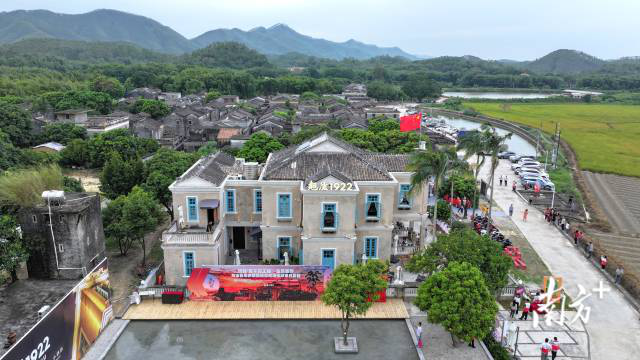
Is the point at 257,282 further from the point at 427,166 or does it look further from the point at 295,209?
the point at 427,166

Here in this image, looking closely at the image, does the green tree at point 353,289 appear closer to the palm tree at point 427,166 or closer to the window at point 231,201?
the palm tree at point 427,166

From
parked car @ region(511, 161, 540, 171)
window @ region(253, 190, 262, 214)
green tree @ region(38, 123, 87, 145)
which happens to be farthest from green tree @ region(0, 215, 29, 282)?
parked car @ region(511, 161, 540, 171)

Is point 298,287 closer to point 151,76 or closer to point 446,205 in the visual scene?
point 446,205

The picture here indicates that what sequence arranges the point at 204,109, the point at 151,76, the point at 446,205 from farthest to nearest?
the point at 151,76
the point at 204,109
the point at 446,205

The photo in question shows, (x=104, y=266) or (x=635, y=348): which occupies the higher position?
(x=104, y=266)

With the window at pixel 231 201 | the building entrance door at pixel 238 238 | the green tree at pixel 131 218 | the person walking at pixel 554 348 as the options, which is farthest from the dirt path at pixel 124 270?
the person walking at pixel 554 348

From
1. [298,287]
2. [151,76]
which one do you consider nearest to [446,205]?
[298,287]

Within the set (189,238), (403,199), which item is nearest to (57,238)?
(189,238)
